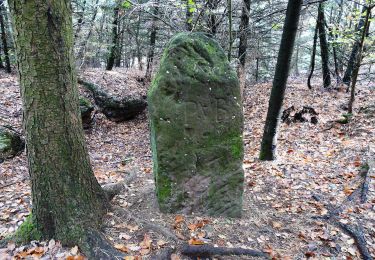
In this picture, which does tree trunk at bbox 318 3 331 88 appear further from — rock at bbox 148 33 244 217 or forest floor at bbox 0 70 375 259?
rock at bbox 148 33 244 217

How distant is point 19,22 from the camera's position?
115 inches

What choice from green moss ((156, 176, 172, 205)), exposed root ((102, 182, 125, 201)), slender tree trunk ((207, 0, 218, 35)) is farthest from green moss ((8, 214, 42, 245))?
slender tree trunk ((207, 0, 218, 35))

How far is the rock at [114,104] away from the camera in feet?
41.5

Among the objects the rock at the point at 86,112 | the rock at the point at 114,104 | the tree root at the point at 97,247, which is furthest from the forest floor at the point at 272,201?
the rock at the point at 114,104

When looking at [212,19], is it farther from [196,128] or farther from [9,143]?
[9,143]

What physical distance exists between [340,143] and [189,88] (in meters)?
5.61

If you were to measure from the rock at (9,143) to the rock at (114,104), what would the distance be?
4.64 metres

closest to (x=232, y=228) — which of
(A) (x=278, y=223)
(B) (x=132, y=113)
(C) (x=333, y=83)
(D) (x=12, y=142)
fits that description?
(A) (x=278, y=223)

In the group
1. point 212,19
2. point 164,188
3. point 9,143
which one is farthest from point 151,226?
point 212,19

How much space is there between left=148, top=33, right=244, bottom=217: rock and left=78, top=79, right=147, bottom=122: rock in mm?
8959

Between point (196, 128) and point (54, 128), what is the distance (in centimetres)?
189

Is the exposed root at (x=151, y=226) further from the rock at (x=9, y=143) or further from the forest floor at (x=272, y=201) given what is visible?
the rock at (x=9, y=143)

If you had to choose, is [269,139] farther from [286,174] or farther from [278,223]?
[278,223]

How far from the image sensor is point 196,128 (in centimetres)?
420
